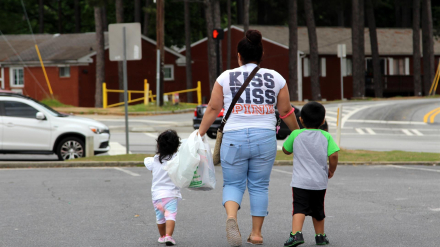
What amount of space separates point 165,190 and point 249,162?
0.83 m

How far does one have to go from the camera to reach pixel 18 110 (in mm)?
14000

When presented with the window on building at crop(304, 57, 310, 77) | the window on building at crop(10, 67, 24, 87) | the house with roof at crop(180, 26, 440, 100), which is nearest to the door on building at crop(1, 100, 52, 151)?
the window on building at crop(10, 67, 24, 87)

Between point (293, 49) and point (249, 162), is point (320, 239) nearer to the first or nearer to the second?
point (249, 162)

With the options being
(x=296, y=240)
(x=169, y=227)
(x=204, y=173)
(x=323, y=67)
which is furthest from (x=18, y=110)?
(x=323, y=67)

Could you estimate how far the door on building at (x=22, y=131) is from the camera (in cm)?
1384

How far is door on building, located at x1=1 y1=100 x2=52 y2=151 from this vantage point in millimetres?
13836

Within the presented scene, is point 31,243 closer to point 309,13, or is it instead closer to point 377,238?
point 377,238

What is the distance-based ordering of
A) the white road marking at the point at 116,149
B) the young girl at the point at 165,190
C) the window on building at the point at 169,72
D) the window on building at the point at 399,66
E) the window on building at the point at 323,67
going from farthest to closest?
the window on building at the point at 399,66
the window on building at the point at 323,67
the window on building at the point at 169,72
the white road marking at the point at 116,149
the young girl at the point at 165,190

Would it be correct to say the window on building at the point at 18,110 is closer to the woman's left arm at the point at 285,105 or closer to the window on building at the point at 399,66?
the woman's left arm at the point at 285,105

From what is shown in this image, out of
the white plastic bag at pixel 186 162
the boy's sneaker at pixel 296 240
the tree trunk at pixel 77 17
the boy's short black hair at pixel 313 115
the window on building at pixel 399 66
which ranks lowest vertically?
the boy's sneaker at pixel 296 240

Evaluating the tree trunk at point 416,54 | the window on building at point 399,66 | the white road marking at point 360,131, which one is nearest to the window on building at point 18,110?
the white road marking at point 360,131

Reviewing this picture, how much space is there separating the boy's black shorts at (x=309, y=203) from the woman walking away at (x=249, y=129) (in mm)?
288

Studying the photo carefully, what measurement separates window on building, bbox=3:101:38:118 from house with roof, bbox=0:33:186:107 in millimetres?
27469

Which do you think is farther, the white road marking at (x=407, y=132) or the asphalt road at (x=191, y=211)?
the white road marking at (x=407, y=132)
